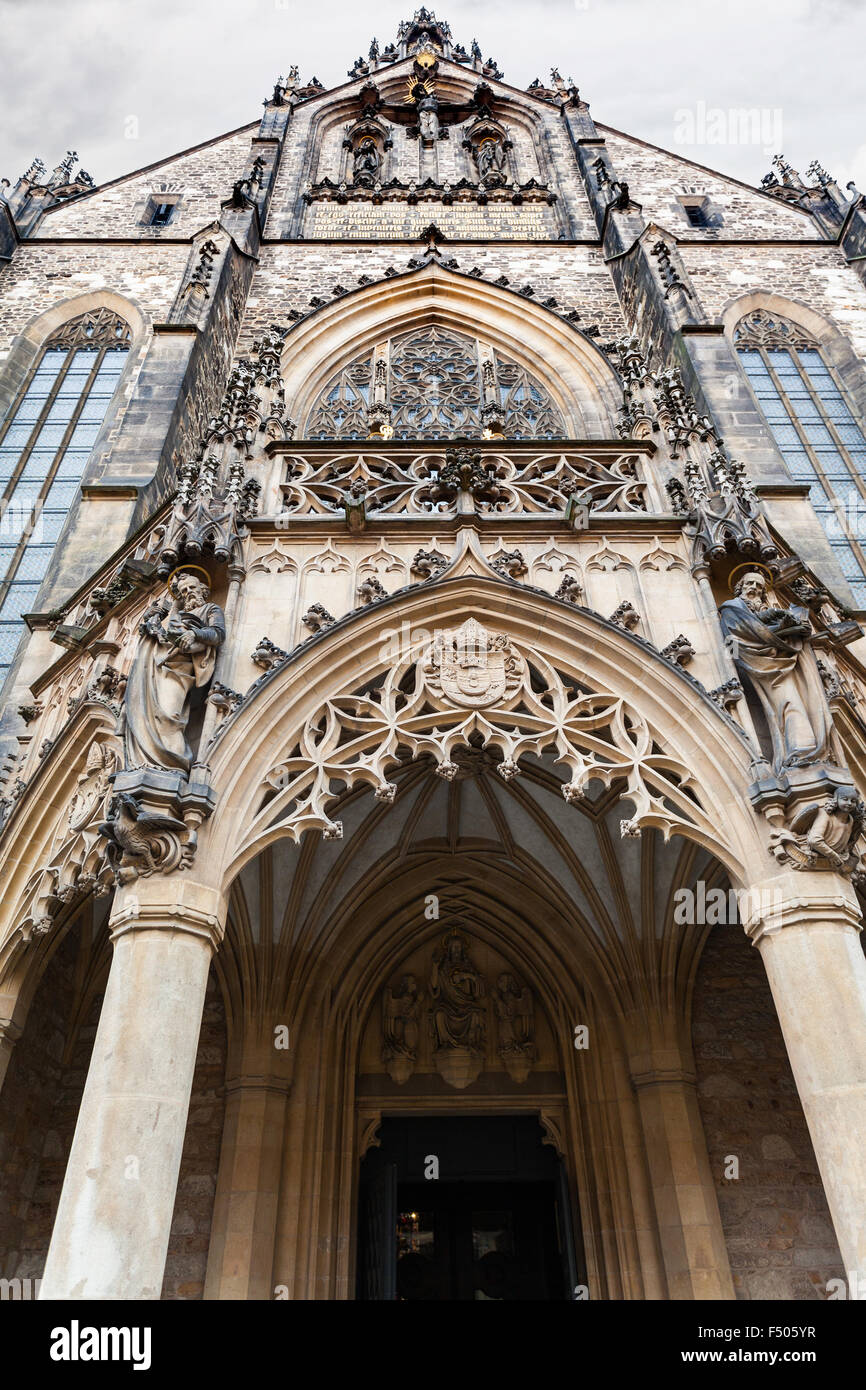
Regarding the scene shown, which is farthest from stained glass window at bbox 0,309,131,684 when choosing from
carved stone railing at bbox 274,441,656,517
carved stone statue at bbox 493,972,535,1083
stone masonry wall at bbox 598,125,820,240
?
stone masonry wall at bbox 598,125,820,240

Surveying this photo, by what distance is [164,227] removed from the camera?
53.5 ft

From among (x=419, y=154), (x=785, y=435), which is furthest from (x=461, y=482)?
(x=419, y=154)

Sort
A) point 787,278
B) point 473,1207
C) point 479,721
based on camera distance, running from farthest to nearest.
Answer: point 787,278
point 473,1207
point 479,721

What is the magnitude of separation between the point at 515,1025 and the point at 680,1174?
208 cm

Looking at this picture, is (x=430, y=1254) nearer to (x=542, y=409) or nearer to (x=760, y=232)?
(x=542, y=409)

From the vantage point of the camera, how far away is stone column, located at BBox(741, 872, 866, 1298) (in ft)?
13.6

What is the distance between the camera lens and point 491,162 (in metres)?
18.2

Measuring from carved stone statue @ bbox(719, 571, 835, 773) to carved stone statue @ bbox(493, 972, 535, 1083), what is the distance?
4.81m

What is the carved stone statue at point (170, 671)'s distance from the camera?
203 inches

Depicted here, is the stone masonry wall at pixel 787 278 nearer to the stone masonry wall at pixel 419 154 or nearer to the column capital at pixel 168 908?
the stone masonry wall at pixel 419 154

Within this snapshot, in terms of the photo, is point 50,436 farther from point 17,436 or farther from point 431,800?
point 431,800

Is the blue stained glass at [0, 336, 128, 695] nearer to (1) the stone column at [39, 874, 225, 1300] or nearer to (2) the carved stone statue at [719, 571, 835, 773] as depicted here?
(1) the stone column at [39, 874, 225, 1300]

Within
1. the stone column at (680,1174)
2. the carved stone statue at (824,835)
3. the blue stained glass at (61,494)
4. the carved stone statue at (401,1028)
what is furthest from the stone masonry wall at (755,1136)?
the blue stained glass at (61,494)

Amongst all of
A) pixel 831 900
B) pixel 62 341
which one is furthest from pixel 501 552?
pixel 62 341
